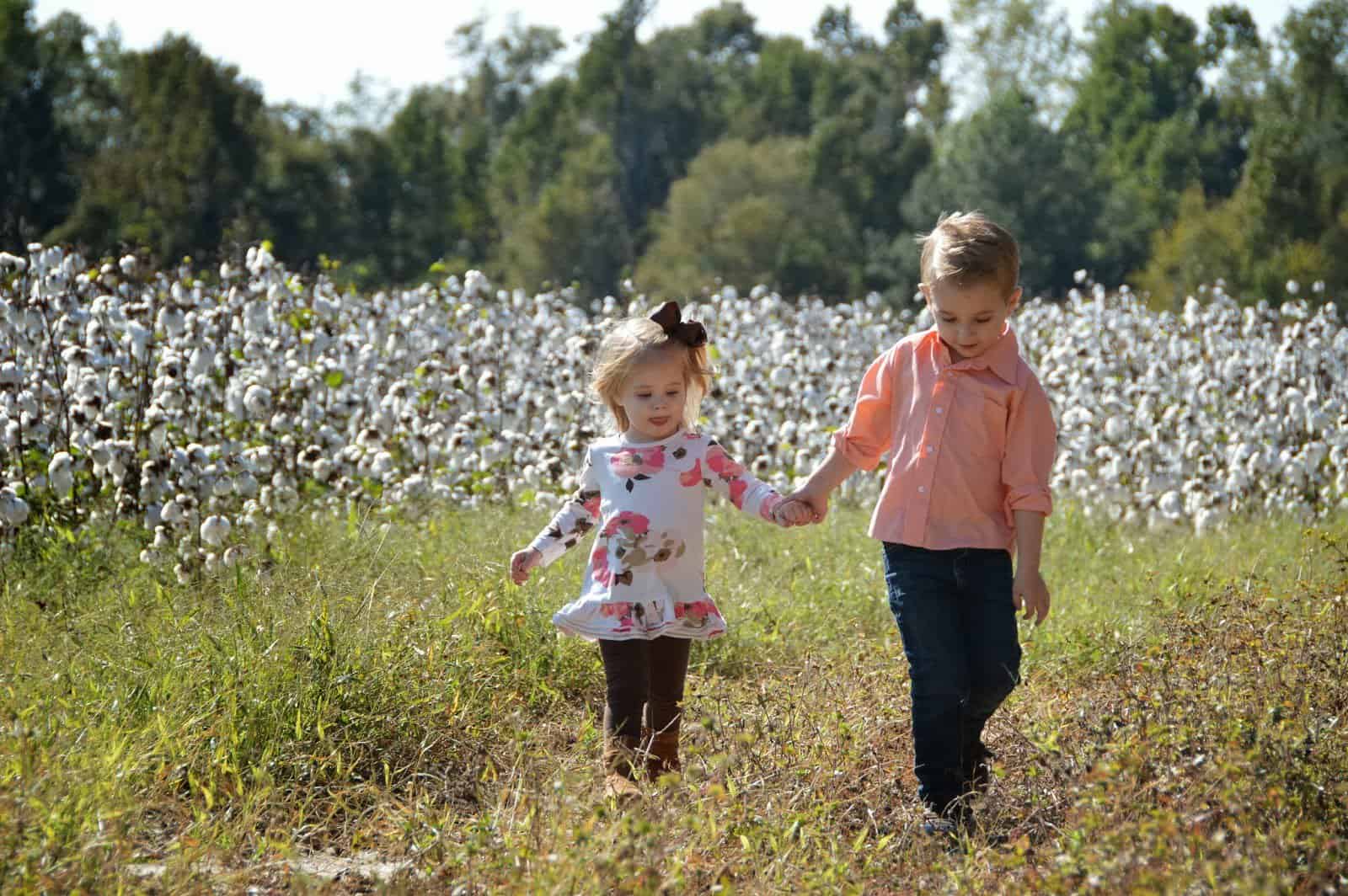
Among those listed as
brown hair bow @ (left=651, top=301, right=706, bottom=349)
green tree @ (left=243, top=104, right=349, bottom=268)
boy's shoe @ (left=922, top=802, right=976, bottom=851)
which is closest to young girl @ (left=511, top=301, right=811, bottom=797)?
brown hair bow @ (left=651, top=301, right=706, bottom=349)

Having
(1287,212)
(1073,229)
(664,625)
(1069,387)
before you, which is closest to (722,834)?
(664,625)

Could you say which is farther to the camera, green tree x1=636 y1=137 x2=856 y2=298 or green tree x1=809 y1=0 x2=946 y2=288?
green tree x1=809 y1=0 x2=946 y2=288

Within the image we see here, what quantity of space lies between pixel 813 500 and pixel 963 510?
357mm

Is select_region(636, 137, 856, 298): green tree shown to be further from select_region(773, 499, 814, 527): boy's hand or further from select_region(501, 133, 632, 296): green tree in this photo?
select_region(773, 499, 814, 527): boy's hand

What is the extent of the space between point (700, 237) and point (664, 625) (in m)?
40.6

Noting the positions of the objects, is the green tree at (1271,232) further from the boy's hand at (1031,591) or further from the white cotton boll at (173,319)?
the boy's hand at (1031,591)

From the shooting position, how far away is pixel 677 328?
11.4ft

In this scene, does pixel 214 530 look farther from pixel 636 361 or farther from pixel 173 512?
pixel 636 361

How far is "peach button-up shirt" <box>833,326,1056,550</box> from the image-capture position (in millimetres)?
3322

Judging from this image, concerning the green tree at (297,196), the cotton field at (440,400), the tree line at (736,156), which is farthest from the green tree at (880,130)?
the cotton field at (440,400)

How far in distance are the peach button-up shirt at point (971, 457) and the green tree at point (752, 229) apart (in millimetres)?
35112

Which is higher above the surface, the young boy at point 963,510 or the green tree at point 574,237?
the green tree at point 574,237

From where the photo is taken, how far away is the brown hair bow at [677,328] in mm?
3465

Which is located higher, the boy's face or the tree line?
the tree line
